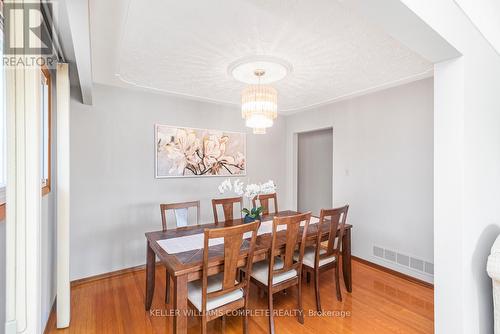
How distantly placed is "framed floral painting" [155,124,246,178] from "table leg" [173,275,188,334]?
Answer: 6.55 ft

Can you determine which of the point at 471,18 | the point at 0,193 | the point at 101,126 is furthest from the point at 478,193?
the point at 101,126

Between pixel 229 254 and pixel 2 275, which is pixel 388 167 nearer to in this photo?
pixel 229 254

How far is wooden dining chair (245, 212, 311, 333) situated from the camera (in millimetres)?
1946

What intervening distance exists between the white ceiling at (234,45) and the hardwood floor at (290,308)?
7.77ft

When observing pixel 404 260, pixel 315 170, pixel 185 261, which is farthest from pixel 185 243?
pixel 315 170

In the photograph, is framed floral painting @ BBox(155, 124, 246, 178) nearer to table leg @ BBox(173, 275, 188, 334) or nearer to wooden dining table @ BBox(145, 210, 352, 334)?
wooden dining table @ BBox(145, 210, 352, 334)

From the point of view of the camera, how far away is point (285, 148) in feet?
15.3

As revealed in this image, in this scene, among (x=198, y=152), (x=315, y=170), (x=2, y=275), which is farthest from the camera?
(x=315, y=170)

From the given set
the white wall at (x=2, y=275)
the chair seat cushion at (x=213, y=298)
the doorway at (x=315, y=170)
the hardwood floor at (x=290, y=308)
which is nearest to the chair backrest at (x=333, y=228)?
the hardwood floor at (x=290, y=308)

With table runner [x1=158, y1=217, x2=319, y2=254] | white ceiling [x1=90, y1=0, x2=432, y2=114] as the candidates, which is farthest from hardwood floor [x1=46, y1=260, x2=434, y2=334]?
white ceiling [x1=90, y1=0, x2=432, y2=114]

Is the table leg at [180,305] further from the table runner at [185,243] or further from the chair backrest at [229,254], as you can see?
the table runner at [185,243]

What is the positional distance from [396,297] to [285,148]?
2865 mm

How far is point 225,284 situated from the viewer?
1.72 m

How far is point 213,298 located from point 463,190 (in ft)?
5.63
